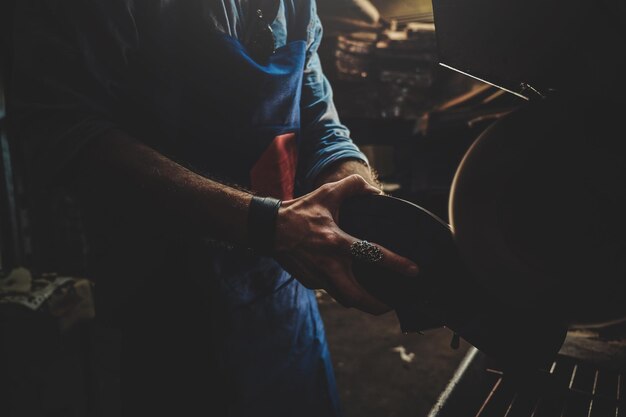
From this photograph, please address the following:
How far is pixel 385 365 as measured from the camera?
10.8ft

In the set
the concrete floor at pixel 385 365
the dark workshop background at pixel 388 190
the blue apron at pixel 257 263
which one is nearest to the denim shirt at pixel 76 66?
the blue apron at pixel 257 263

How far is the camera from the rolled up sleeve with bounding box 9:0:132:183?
747mm

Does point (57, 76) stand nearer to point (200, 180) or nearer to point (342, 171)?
point (200, 180)

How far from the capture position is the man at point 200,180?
0.76 metres

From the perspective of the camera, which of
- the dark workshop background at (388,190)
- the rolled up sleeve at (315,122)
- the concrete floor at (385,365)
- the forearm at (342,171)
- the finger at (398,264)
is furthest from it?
the concrete floor at (385,365)

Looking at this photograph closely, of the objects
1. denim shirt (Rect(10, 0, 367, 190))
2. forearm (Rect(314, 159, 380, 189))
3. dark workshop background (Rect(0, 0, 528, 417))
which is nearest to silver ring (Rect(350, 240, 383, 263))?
forearm (Rect(314, 159, 380, 189))

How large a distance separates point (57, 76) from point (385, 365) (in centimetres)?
325

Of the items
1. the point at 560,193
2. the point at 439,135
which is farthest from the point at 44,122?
the point at 439,135

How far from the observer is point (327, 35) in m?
4.17

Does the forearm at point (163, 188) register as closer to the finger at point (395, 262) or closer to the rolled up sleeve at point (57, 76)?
the rolled up sleeve at point (57, 76)

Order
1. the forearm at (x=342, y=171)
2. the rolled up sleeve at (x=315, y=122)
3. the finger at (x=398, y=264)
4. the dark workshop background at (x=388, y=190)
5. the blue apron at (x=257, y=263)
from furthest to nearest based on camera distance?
1. the dark workshop background at (x=388, y=190)
2. the rolled up sleeve at (x=315, y=122)
3. the forearm at (x=342, y=171)
4. the blue apron at (x=257, y=263)
5. the finger at (x=398, y=264)

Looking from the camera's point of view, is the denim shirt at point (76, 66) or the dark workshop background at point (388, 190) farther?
the dark workshop background at point (388, 190)

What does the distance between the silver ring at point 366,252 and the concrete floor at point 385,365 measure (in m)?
2.19

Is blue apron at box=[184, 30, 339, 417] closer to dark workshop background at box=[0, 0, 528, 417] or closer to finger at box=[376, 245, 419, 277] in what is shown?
finger at box=[376, 245, 419, 277]
